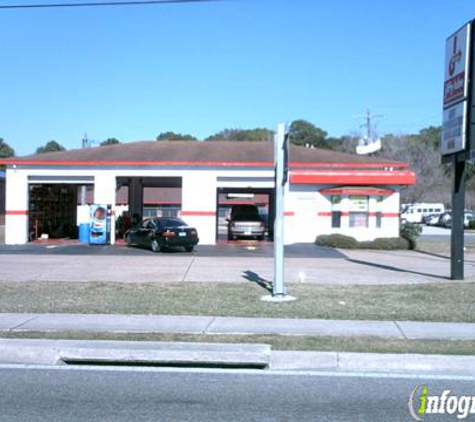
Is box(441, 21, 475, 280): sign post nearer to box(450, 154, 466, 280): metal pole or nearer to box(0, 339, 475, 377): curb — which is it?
box(450, 154, 466, 280): metal pole

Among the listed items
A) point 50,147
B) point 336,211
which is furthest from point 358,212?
point 50,147

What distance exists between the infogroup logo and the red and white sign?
419 inches

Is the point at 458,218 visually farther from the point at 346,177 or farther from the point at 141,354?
the point at 346,177

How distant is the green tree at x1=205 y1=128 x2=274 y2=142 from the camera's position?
95869 millimetres

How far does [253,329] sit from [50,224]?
26927mm

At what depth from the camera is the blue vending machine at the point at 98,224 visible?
28.7m

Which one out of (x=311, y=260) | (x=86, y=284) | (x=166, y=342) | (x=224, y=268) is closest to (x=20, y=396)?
(x=166, y=342)

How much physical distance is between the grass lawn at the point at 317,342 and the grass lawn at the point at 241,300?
1.82 meters

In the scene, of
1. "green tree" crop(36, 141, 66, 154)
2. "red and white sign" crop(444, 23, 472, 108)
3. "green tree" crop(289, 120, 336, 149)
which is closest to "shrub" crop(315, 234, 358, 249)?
"red and white sign" crop(444, 23, 472, 108)

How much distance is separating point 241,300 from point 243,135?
89829mm

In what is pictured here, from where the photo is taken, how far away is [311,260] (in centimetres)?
2209

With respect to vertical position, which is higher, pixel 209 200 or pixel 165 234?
pixel 209 200

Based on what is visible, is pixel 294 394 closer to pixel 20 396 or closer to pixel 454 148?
pixel 20 396

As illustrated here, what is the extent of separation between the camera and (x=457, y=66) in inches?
627
